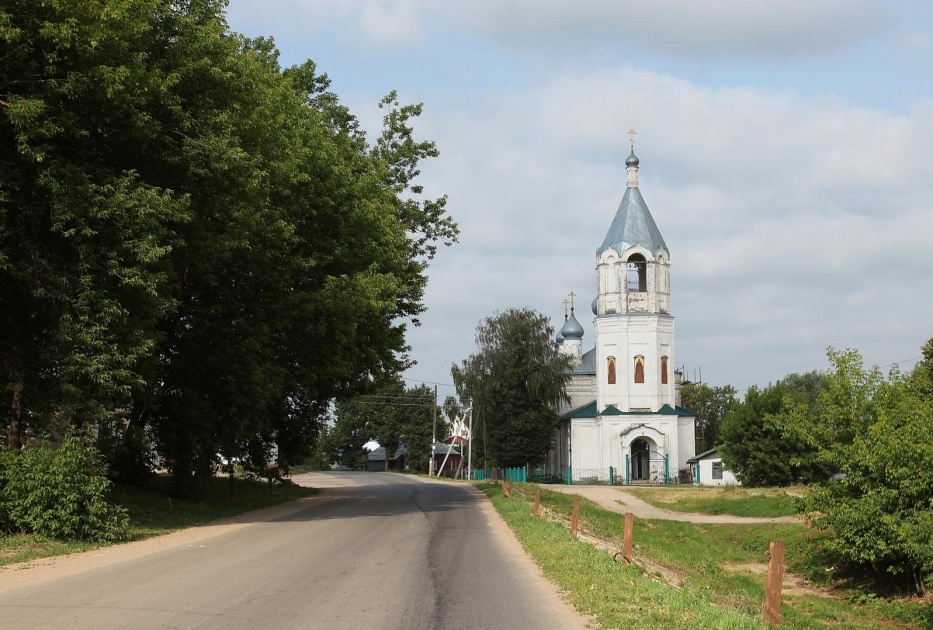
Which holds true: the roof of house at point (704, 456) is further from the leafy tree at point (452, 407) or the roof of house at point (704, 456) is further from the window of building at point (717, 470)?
the leafy tree at point (452, 407)

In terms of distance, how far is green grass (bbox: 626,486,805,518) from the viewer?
31688 millimetres

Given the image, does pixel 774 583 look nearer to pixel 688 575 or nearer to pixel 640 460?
pixel 688 575

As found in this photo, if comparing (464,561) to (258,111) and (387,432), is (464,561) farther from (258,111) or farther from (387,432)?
(387,432)

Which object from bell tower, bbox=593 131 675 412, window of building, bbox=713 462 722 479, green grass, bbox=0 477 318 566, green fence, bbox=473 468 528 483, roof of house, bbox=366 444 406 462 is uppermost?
bell tower, bbox=593 131 675 412

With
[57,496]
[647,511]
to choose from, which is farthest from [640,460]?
[57,496]

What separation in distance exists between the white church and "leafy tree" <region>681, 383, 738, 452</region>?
26.4m

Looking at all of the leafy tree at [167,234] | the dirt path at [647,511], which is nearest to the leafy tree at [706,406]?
the dirt path at [647,511]

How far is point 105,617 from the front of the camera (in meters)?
9.67

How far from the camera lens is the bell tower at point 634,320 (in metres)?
67.6

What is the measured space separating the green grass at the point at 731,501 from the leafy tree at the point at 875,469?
28.7ft

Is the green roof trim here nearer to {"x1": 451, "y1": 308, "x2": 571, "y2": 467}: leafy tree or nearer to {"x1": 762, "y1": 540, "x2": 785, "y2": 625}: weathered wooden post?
{"x1": 451, "y1": 308, "x2": 571, "y2": 467}: leafy tree

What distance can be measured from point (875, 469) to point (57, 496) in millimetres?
15195

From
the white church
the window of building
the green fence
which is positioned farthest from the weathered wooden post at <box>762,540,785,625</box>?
the white church

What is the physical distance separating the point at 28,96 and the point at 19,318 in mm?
5048
